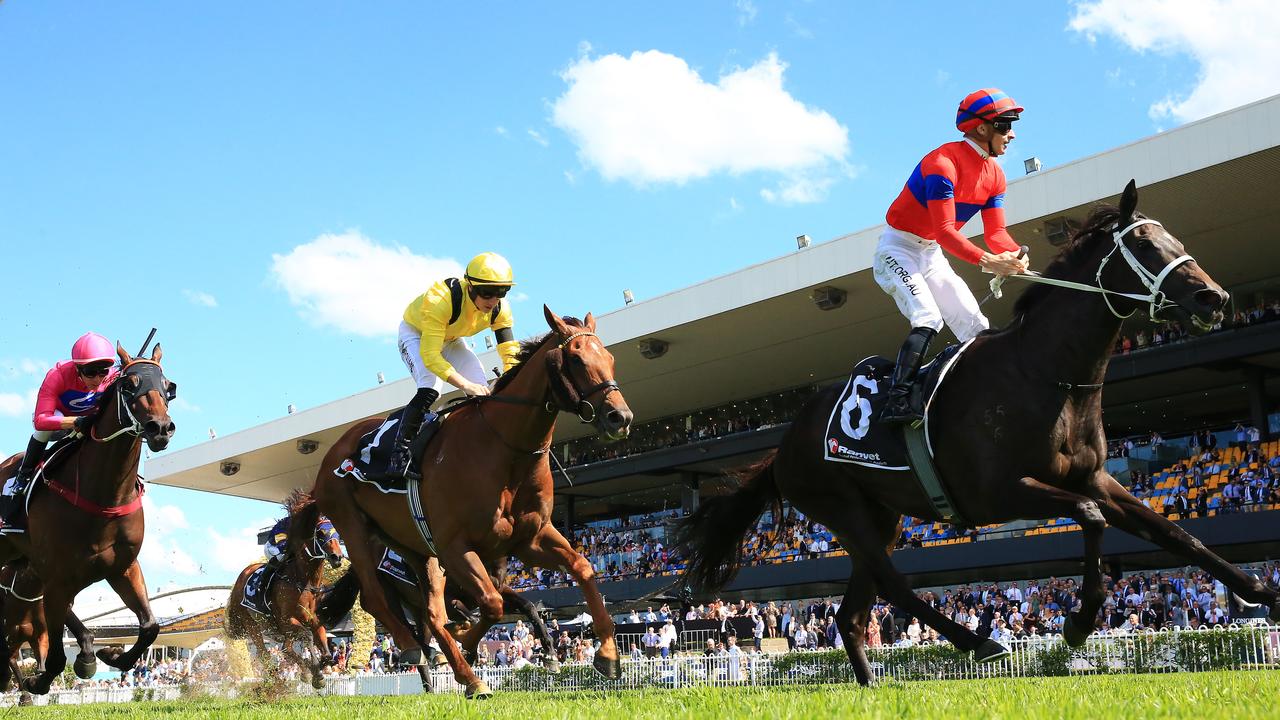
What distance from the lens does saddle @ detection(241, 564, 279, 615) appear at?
47.5ft

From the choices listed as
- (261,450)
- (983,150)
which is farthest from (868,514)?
(261,450)

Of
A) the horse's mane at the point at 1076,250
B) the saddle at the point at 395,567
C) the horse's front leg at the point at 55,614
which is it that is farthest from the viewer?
the saddle at the point at 395,567

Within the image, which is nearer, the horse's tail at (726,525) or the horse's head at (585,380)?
the horse's head at (585,380)

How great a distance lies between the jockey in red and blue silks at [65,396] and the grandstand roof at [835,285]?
17.8m

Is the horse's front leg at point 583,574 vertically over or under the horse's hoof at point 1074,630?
over

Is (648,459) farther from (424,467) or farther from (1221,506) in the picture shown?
(424,467)

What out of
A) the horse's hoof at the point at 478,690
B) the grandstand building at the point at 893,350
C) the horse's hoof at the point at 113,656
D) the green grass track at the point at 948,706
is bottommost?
the green grass track at the point at 948,706

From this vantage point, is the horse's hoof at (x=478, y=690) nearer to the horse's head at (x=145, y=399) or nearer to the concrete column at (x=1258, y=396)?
the horse's head at (x=145, y=399)

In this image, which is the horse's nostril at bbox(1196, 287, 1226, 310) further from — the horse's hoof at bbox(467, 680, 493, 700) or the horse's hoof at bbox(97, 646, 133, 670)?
the horse's hoof at bbox(97, 646, 133, 670)

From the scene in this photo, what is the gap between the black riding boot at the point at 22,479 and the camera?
8.93 m

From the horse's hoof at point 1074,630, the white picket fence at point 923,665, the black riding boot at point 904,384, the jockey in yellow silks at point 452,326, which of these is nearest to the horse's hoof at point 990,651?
the horse's hoof at point 1074,630

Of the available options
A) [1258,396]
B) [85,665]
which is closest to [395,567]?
[85,665]

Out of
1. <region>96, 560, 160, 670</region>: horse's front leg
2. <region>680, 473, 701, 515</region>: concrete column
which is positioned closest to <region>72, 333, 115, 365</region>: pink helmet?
<region>96, 560, 160, 670</region>: horse's front leg

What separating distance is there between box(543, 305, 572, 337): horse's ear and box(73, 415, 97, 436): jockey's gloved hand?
12.2ft
